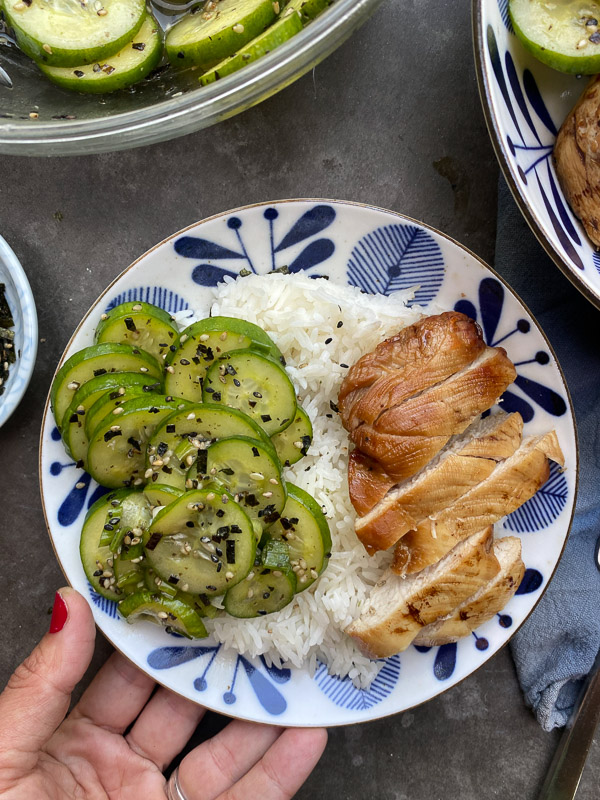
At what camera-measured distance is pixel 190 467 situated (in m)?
2.25

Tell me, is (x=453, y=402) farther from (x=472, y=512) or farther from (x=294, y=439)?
(x=294, y=439)

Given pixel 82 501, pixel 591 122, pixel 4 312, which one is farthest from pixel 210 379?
pixel 591 122

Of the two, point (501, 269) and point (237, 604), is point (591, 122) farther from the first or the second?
point (237, 604)

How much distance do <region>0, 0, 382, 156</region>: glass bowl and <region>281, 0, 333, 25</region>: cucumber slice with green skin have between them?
0.06 metres

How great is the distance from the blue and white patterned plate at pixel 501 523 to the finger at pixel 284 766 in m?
0.09

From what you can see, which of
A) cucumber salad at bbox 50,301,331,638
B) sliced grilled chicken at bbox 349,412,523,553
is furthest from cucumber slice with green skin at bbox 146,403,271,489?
sliced grilled chicken at bbox 349,412,523,553

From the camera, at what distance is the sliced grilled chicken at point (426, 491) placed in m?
2.28

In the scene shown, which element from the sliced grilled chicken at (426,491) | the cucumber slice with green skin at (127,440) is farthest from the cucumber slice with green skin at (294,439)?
the cucumber slice with green skin at (127,440)

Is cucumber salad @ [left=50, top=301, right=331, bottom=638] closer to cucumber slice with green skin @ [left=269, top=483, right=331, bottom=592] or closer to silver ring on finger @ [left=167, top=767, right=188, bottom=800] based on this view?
cucumber slice with green skin @ [left=269, top=483, right=331, bottom=592]

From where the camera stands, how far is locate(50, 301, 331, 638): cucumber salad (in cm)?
221

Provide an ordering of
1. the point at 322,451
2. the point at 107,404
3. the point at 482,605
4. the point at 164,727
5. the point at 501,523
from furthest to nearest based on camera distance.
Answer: the point at 164,727 < the point at 501,523 < the point at 322,451 < the point at 482,605 < the point at 107,404

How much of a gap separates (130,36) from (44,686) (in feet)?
7.26

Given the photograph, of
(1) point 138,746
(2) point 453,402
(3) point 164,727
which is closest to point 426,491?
(2) point 453,402

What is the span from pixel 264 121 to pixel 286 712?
240 cm
